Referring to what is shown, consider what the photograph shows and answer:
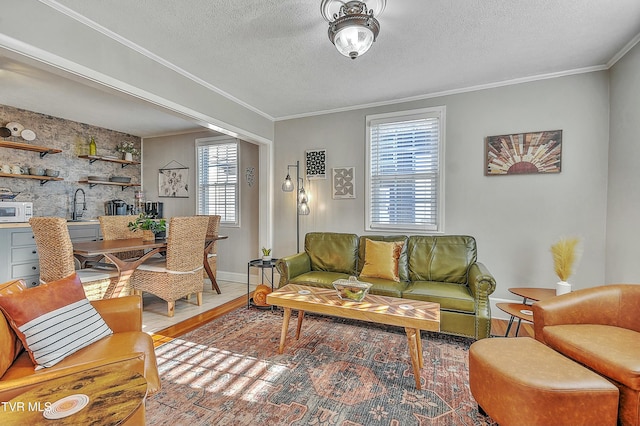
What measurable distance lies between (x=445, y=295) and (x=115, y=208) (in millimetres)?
5447

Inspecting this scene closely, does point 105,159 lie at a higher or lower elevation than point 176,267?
higher

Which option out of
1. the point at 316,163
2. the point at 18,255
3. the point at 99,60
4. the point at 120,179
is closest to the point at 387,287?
the point at 316,163

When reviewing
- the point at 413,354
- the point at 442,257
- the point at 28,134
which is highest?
the point at 28,134

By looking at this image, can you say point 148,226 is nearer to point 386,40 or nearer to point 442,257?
point 386,40

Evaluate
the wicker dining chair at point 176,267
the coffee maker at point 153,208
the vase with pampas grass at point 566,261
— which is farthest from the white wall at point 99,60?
the vase with pampas grass at point 566,261

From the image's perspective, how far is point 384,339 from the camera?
2.69 meters

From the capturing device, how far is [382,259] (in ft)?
10.4

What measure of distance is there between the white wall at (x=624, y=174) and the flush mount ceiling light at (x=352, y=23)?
2341mm

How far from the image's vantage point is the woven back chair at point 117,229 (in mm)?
3607

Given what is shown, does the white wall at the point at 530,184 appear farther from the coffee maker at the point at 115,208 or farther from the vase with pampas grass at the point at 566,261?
the coffee maker at the point at 115,208

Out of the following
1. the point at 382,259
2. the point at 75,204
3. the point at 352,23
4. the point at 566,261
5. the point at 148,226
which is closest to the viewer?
the point at 352,23

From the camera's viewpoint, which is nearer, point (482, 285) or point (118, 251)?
point (482, 285)

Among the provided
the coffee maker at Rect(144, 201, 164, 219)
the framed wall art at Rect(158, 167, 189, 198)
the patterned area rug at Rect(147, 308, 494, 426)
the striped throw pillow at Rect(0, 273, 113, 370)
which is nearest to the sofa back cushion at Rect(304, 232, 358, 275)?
the patterned area rug at Rect(147, 308, 494, 426)

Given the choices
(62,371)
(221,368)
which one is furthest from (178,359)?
(62,371)
